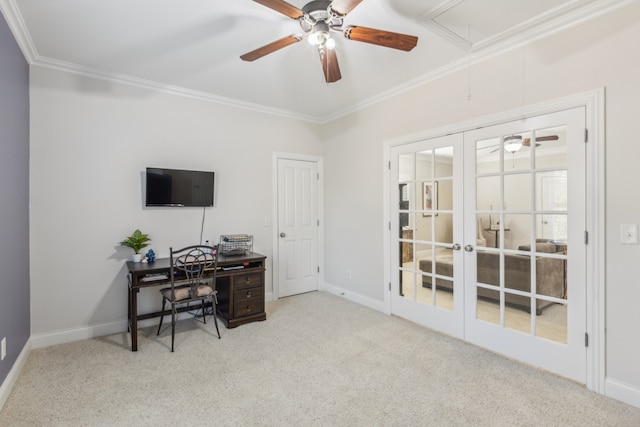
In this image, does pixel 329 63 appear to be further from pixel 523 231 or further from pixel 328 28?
pixel 523 231

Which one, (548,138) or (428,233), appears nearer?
(548,138)

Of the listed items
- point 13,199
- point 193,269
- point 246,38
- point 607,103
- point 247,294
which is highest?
point 246,38

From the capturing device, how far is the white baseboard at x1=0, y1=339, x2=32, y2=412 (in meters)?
2.06

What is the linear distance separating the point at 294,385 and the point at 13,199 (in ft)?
8.36

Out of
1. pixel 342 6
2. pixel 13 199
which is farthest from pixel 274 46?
pixel 13 199

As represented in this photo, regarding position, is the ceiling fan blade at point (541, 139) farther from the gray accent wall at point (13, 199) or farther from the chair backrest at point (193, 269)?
the gray accent wall at point (13, 199)

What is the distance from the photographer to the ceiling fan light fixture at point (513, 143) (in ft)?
8.49

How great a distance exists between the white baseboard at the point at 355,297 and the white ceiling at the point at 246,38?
8.43 ft

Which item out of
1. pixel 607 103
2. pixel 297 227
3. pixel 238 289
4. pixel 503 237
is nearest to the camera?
pixel 607 103

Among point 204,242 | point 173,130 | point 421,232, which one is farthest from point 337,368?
point 173,130

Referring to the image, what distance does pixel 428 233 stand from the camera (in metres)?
3.31

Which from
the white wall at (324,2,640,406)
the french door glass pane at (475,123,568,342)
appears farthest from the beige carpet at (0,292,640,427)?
the white wall at (324,2,640,406)

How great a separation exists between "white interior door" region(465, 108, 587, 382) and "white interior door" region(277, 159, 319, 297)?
7.60 feet

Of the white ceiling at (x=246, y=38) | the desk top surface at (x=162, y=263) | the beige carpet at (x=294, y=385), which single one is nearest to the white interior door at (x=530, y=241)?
the beige carpet at (x=294, y=385)
